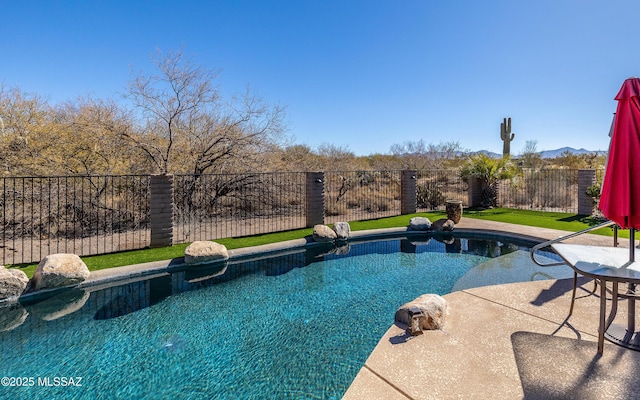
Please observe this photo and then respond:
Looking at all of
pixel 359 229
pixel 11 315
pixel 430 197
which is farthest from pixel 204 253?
pixel 430 197

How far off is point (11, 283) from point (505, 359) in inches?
231

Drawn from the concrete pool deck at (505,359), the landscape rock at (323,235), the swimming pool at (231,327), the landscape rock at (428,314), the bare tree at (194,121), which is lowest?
the swimming pool at (231,327)

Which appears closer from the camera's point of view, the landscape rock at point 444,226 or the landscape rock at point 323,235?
the landscape rock at point 323,235

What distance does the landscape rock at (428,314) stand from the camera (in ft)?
9.82

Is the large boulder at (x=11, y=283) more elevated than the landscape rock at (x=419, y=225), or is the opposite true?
the landscape rock at (x=419, y=225)

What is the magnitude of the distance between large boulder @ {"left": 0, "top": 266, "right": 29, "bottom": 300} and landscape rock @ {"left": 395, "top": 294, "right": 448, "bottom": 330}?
5022 millimetres

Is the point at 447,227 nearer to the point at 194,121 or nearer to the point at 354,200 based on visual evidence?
the point at 354,200

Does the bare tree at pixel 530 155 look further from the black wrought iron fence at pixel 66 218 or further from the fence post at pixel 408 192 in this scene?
the black wrought iron fence at pixel 66 218

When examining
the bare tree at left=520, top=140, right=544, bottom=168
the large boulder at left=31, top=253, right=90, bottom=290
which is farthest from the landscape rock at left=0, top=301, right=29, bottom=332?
the bare tree at left=520, top=140, right=544, bottom=168

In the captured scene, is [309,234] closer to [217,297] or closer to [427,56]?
[217,297]

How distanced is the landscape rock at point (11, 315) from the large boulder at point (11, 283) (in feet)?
0.41

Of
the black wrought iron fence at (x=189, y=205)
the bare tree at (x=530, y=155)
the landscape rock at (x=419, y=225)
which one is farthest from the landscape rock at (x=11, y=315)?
the bare tree at (x=530, y=155)

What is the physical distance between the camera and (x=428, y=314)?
3002mm

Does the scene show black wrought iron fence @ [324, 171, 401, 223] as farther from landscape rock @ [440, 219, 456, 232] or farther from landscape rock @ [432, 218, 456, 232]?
landscape rock @ [440, 219, 456, 232]
